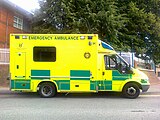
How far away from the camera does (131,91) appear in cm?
1469

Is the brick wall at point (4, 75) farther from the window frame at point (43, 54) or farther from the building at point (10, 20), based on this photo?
the window frame at point (43, 54)

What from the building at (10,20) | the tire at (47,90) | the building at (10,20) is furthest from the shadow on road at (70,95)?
the building at (10,20)

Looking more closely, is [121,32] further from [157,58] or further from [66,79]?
[66,79]

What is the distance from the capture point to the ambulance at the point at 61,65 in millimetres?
14617

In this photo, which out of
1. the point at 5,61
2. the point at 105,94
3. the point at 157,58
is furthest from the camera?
the point at 157,58

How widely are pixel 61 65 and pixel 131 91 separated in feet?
11.2

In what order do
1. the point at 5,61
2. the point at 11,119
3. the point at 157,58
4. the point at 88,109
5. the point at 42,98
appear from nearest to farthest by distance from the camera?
the point at 11,119, the point at 88,109, the point at 42,98, the point at 5,61, the point at 157,58

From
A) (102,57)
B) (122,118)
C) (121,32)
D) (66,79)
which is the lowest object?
(122,118)

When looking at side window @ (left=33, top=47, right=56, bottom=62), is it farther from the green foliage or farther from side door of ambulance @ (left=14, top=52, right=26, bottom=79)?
the green foliage

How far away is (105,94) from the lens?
53.2 ft

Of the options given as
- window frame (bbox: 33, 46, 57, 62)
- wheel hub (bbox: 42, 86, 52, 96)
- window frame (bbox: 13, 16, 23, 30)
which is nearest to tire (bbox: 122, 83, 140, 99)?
wheel hub (bbox: 42, 86, 52, 96)

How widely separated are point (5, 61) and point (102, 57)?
8078 mm

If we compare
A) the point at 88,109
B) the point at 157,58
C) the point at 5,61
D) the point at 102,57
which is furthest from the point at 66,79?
the point at 157,58

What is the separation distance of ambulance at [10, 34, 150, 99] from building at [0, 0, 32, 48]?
1028 centimetres
